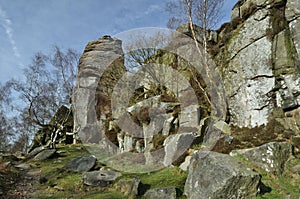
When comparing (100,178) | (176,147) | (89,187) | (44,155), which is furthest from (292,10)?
(44,155)

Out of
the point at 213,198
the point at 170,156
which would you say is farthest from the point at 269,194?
the point at 170,156

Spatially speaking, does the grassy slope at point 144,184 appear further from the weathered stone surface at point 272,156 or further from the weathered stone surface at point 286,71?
the weathered stone surface at point 286,71

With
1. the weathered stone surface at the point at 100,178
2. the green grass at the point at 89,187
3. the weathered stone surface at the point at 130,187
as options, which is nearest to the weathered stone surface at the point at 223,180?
the green grass at the point at 89,187

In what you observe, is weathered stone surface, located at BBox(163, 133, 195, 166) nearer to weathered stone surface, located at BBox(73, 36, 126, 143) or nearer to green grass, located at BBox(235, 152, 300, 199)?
green grass, located at BBox(235, 152, 300, 199)

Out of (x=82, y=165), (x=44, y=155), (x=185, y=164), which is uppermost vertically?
(x=185, y=164)

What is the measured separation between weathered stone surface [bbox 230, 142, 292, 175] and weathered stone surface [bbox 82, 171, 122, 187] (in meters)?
5.94

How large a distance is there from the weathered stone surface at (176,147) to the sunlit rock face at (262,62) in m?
5.02

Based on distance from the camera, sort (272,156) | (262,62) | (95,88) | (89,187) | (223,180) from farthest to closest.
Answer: (95,88) → (262,62) → (89,187) → (272,156) → (223,180)

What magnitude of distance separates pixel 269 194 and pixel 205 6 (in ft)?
47.5

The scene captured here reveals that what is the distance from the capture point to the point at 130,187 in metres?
8.01

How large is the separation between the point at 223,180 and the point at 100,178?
19.6 ft

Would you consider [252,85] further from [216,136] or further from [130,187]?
[130,187]

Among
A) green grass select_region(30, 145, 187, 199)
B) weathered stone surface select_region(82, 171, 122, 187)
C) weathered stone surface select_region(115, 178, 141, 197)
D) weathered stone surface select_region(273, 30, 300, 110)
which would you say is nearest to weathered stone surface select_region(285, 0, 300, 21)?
weathered stone surface select_region(273, 30, 300, 110)

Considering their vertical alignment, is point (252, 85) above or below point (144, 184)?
above
